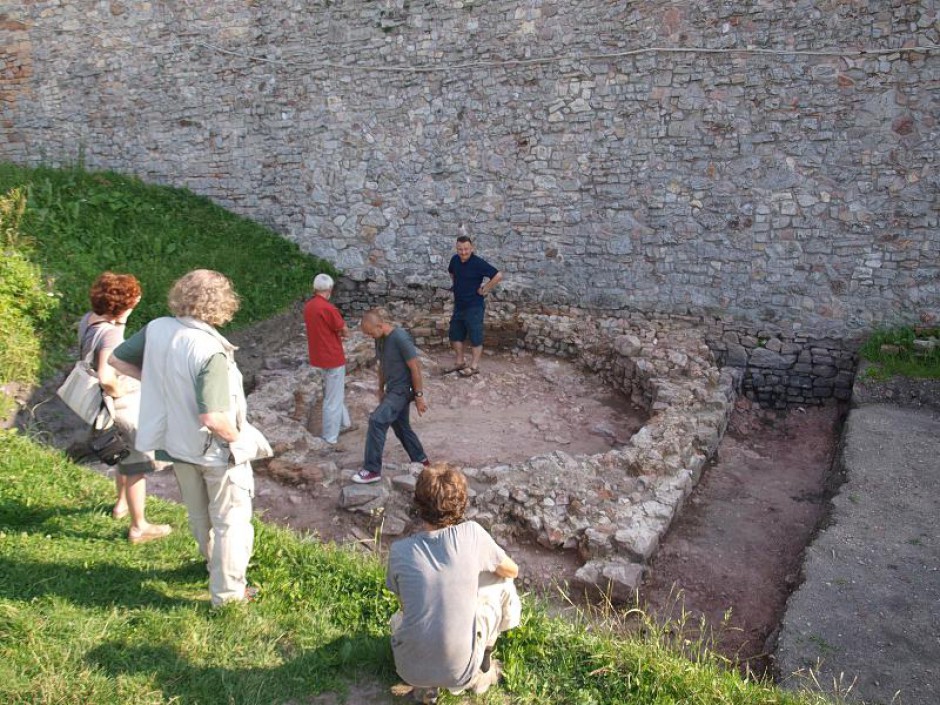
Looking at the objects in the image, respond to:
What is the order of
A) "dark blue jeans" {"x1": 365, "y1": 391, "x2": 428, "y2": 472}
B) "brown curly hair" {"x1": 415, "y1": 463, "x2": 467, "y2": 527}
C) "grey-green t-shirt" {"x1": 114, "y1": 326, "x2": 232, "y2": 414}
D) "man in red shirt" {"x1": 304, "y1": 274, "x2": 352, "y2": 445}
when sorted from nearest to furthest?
1. "brown curly hair" {"x1": 415, "y1": 463, "x2": 467, "y2": 527}
2. "grey-green t-shirt" {"x1": 114, "y1": 326, "x2": 232, "y2": 414}
3. "dark blue jeans" {"x1": 365, "y1": 391, "x2": 428, "y2": 472}
4. "man in red shirt" {"x1": 304, "y1": 274, "x2": 352, "y2": 445}

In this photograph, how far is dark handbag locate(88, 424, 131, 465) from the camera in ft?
13.4

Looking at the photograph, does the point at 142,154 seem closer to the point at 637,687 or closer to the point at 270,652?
the point at 270,652

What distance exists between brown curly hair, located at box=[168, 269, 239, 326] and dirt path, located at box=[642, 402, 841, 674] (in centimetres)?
348

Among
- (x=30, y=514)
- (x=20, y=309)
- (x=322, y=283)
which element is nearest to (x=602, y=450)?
(x=322, y=283)

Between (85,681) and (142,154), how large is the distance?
10571mm

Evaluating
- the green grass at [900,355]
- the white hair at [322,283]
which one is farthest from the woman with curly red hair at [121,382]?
the green grass at [900,355]

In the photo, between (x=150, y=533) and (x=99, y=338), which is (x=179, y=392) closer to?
(x=99, y=338)

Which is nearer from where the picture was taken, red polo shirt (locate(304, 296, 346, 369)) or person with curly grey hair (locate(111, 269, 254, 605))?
person with curly grey hair (locate(111, 269, 254, 605))

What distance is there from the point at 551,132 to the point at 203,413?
24.1ft

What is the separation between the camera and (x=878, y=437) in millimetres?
6676

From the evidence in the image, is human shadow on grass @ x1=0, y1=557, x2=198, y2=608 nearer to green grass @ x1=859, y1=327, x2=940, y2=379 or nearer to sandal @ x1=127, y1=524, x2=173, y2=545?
sandal @ x1=127, y1=524, x2=173, y2=545

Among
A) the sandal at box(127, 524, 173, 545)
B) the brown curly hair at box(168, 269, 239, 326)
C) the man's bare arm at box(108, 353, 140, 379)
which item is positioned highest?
the brown curly hair at box(168, 269, 239, 326)

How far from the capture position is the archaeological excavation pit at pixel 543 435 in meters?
5.59

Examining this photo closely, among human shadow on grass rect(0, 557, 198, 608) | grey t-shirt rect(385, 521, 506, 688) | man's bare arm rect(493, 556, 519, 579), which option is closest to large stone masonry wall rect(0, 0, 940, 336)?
man's bare arm rect(493, 556, 519, 579)
